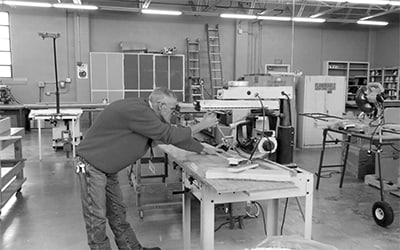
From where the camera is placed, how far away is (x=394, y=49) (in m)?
11.2

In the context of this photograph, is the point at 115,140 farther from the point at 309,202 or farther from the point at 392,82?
the point at 392,82

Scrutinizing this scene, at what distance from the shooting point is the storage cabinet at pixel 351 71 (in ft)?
37.2

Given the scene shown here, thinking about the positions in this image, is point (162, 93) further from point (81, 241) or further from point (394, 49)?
point (394, 49)

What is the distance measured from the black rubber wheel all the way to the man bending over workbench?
213 cm

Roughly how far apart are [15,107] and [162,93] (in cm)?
756

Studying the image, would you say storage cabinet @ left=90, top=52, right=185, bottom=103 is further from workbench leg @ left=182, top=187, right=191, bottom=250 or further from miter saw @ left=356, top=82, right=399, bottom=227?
workbench leg @ left=182, top=187, right=191, bottom=250

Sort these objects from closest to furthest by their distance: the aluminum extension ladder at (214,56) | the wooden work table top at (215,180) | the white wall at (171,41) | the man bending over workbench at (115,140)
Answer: the wooden work table top at (215,180) → the man bending over workbench at (115,140) → the white wall at (171,41) → the aluminum extension ladder at (214,56)

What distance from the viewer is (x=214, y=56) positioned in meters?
10.7

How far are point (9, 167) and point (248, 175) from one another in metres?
3.45

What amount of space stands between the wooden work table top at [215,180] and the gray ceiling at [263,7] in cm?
717

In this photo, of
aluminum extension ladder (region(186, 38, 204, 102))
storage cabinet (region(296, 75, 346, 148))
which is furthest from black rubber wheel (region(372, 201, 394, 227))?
aluminum extension ladder (region(186, 38, 204, 102))

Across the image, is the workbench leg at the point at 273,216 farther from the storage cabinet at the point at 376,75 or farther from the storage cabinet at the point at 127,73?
the storage cabinet at the point at 376,75

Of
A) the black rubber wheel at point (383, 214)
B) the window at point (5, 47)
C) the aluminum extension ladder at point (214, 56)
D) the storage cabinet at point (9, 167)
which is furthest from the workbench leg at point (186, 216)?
the window at point (5, 47)

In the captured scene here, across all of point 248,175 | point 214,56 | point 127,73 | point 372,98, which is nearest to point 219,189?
point 248,175
